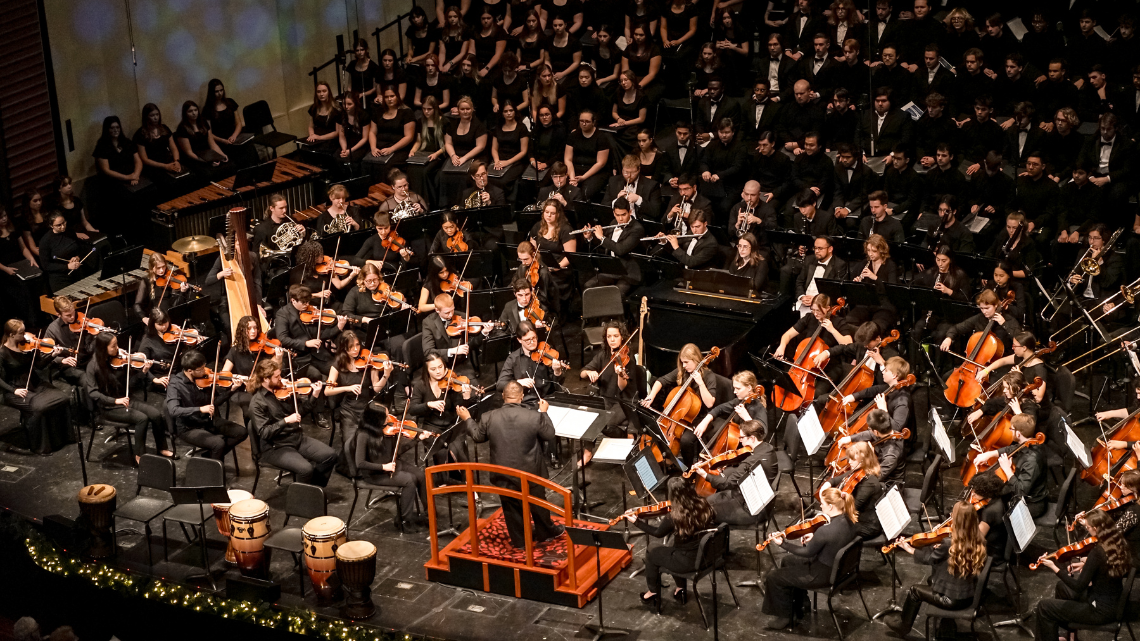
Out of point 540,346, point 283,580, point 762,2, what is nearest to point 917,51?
point 762,2

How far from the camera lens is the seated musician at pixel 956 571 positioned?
8.58 metres

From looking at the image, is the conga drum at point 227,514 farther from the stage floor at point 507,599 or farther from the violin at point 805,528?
the violin at point 805,528

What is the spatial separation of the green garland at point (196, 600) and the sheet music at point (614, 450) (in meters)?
1.97

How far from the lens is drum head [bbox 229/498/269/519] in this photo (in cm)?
975

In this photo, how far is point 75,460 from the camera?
39.0 ft

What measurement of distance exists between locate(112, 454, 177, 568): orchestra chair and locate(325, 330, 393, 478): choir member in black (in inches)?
51.3

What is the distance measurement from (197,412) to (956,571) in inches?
231

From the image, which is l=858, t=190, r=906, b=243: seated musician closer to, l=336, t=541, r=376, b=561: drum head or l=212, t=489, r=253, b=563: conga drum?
l=336, t=541, r=376, b=561: drum head

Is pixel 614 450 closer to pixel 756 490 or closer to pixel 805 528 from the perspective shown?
pixel 756 490

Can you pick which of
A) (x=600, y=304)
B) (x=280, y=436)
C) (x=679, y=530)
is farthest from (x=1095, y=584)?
(x=280, y=436)

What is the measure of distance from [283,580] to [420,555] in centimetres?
98

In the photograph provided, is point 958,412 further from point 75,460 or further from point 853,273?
point 75,460

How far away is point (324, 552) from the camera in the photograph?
9.66 m

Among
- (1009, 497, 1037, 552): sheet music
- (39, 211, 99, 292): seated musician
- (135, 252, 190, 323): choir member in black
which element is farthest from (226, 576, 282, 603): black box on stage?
(39, 211, 99, 292): seated musician
